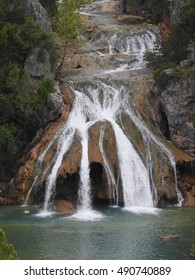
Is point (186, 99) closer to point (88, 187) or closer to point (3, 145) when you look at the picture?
point (88, 187)

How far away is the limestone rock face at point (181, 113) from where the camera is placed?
118 ft

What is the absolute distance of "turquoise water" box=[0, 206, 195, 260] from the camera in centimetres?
2108

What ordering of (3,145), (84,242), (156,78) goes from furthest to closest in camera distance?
(156,78) → (3,145) → (84,242)

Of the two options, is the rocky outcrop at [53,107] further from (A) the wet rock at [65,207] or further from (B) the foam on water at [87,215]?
(B) the foam on water at [87,215]

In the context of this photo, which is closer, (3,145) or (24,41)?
(3,145)

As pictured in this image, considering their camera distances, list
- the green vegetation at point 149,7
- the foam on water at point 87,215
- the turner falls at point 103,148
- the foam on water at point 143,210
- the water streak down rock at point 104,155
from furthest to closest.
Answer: the green vegetation at point 149,7, the water streak down rock at point 104,155, the turner falls at point 103,148, the foam on water at point 143,210, the foam on water at point 87,215

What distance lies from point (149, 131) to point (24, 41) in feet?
43.9

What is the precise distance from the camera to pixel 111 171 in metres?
32.5

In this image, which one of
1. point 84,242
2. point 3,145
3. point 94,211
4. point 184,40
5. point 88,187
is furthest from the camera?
point 184,40

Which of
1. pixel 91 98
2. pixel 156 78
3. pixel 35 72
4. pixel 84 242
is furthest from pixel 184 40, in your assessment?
pixel 84 242

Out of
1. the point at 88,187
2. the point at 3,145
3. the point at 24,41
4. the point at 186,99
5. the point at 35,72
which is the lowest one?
the point at 88,187

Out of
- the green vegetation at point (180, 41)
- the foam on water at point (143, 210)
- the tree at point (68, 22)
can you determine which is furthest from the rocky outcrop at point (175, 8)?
the foam on water at point (143, 210)

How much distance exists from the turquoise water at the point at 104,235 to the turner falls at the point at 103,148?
6.28ft

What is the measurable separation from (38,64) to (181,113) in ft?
42.7
